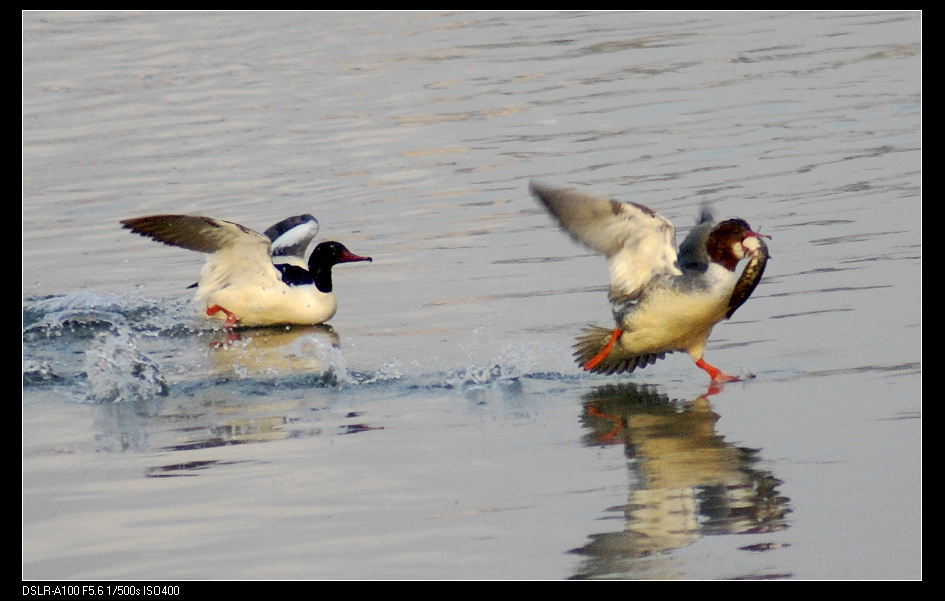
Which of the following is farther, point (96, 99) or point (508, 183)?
point (96, 99)

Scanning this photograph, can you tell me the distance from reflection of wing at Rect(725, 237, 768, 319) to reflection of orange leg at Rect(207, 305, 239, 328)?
4091 mm

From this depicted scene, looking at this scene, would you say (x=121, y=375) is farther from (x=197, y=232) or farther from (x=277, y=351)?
(x=197, y=232)

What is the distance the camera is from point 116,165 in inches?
637

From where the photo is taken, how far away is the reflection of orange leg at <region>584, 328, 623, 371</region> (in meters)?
8.16

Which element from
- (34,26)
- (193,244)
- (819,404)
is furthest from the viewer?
(34,26)

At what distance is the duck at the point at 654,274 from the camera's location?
311 inches

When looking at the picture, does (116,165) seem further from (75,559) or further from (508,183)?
(75,559)

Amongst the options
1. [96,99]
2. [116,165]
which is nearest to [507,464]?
[116,165]

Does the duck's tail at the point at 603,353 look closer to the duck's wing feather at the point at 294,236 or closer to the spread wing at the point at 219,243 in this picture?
the spread wing at the point at 219,243

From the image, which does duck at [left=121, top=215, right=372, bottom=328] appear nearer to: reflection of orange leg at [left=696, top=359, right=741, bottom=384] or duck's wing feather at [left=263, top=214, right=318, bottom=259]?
duck's wing feather at [left=263, top=214, right=318, bottom=259]

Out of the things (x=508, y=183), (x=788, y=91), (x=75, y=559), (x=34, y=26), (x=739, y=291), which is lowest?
(x=75, y=559)

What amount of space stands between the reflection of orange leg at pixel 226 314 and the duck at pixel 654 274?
3272 mm

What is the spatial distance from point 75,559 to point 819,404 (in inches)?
145

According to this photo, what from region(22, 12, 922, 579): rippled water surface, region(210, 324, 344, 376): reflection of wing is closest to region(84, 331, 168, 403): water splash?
region(22, 12, 922, 579): rippled water surface
